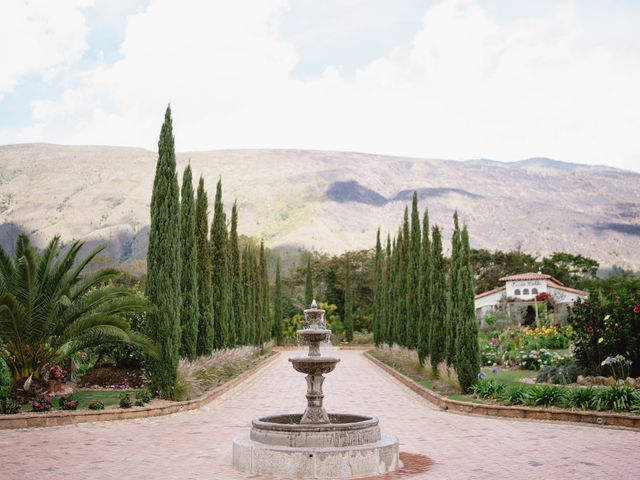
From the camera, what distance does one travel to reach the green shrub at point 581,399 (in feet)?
39.1


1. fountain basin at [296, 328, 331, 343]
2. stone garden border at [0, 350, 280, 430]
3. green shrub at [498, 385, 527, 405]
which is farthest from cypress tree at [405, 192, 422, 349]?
fountain basin at [296, 328, 331, 343]

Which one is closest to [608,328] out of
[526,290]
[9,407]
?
[9,407]

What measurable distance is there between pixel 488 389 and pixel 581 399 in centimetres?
225

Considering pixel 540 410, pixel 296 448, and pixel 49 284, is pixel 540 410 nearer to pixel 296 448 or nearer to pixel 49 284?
pixel 296 448

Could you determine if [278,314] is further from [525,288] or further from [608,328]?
[608,328]

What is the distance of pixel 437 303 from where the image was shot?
63.7ft

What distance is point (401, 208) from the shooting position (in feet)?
512

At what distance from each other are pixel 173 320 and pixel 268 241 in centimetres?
9937

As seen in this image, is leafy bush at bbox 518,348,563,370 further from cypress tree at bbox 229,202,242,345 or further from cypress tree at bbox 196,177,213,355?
cypress tree at bbox 229,202,242,345

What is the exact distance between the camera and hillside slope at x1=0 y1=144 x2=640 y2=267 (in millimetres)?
124188

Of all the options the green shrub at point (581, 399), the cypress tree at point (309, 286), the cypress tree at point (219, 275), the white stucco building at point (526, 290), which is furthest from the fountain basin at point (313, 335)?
the white stucco building at point (526, 290)

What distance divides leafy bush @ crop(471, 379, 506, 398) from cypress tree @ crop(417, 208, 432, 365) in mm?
6041

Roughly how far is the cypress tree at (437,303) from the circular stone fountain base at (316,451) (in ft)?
35.3

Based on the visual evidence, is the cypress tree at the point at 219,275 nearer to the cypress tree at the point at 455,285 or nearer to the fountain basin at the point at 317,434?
the cypress tree at the point at 455,285
